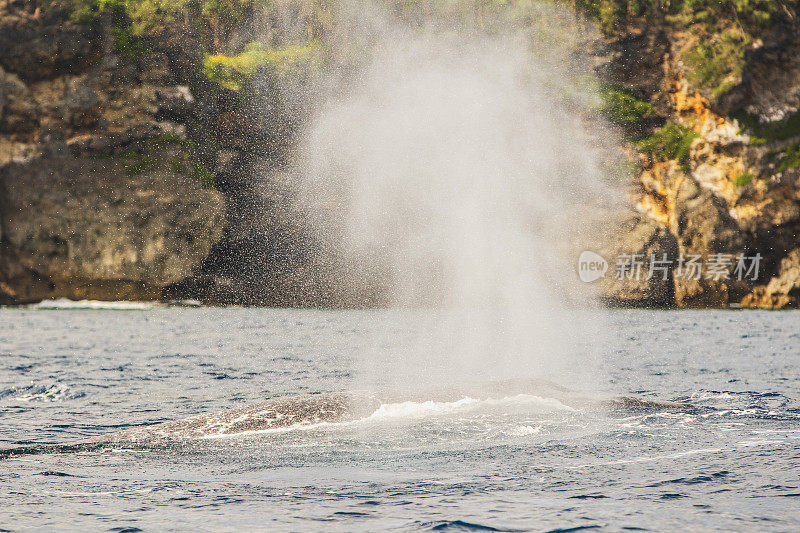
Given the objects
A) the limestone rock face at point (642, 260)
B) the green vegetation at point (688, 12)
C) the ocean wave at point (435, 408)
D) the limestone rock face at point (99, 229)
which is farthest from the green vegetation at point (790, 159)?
the ocean wave at point (435, 408)

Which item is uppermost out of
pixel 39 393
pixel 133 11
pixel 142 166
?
pixel 133 11

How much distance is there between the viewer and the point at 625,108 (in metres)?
69.7

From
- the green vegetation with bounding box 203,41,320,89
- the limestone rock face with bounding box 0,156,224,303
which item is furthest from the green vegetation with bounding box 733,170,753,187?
the limestone rock face with bounding box 0,156,224,303

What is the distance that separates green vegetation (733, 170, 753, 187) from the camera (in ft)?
204

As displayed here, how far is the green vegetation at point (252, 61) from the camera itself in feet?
228

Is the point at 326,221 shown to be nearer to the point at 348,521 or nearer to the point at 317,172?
the point at 317,172

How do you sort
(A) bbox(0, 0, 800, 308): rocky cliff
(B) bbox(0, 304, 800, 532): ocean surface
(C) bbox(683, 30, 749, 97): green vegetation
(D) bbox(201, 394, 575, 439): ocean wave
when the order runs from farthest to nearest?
1. (C) bbox(683, 30, 749, 97): green vegetation
2. (A) bbox(0, 0, 800, 308): rocky cliff
3. (D) bbox(201, 394, 575, 439): ocean wave
4. (B) bbox(0, 304, 800, 532): ocean surface

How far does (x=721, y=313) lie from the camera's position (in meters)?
53.9

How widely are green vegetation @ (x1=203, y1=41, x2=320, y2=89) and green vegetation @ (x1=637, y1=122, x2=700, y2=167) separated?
2901cm

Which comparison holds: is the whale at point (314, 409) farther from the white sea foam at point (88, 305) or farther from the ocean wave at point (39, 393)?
the white sea foam at point (88, 305)

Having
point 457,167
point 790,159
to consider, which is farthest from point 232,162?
point 790,159

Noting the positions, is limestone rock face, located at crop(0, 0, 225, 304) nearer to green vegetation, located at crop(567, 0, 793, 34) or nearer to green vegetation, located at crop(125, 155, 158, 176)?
green vegetation, located at crop(125, 155, 158, 176)

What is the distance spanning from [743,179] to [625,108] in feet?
38.9

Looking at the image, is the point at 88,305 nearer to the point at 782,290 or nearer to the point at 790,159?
the point at 782,290
